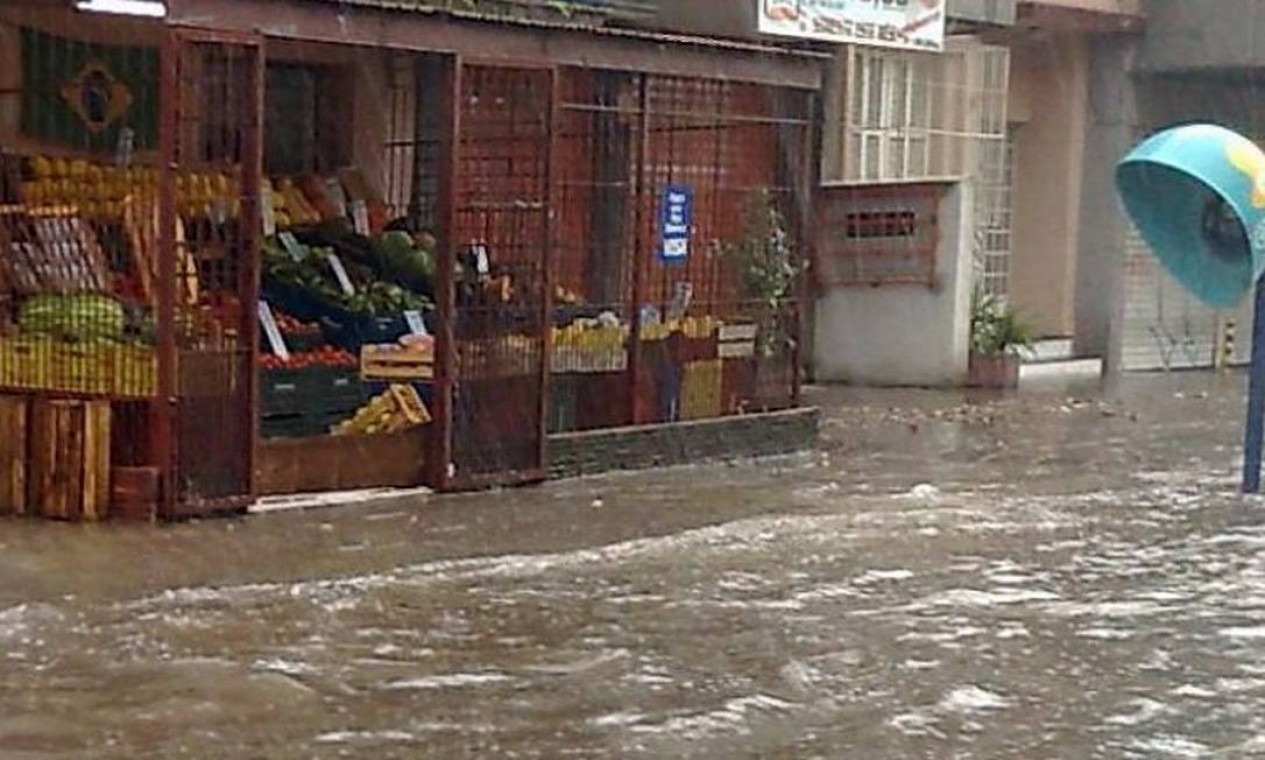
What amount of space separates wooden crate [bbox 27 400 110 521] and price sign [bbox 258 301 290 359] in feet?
6.11

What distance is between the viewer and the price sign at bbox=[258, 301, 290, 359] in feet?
44.9

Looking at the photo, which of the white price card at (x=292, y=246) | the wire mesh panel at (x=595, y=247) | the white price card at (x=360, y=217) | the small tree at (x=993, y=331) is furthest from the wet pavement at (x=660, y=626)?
the small tree at (x=993, y=331)

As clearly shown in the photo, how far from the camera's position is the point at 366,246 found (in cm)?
1511

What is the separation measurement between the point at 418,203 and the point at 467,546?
503cm

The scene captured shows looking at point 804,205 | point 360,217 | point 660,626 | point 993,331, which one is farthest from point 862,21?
point 660,626

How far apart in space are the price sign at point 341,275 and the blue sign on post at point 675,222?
228 centimetres

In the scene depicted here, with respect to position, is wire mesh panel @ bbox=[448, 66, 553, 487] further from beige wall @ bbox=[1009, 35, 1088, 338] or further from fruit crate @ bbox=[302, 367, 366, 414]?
beige wall @ bbox=[1009, 35, 1088, 338]

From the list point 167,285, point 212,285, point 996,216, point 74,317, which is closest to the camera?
point 167,285

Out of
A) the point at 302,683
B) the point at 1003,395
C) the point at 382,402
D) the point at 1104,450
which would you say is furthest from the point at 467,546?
the point at 1003,395

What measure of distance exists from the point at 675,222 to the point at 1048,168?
1256 centimetres

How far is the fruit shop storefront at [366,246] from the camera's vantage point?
39.5 ft

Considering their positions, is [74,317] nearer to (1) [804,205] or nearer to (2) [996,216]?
(1) [804,205]

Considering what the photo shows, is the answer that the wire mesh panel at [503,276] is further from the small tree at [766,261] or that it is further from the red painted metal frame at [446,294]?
the small tree at [766,261]

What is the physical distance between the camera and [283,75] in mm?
16203
